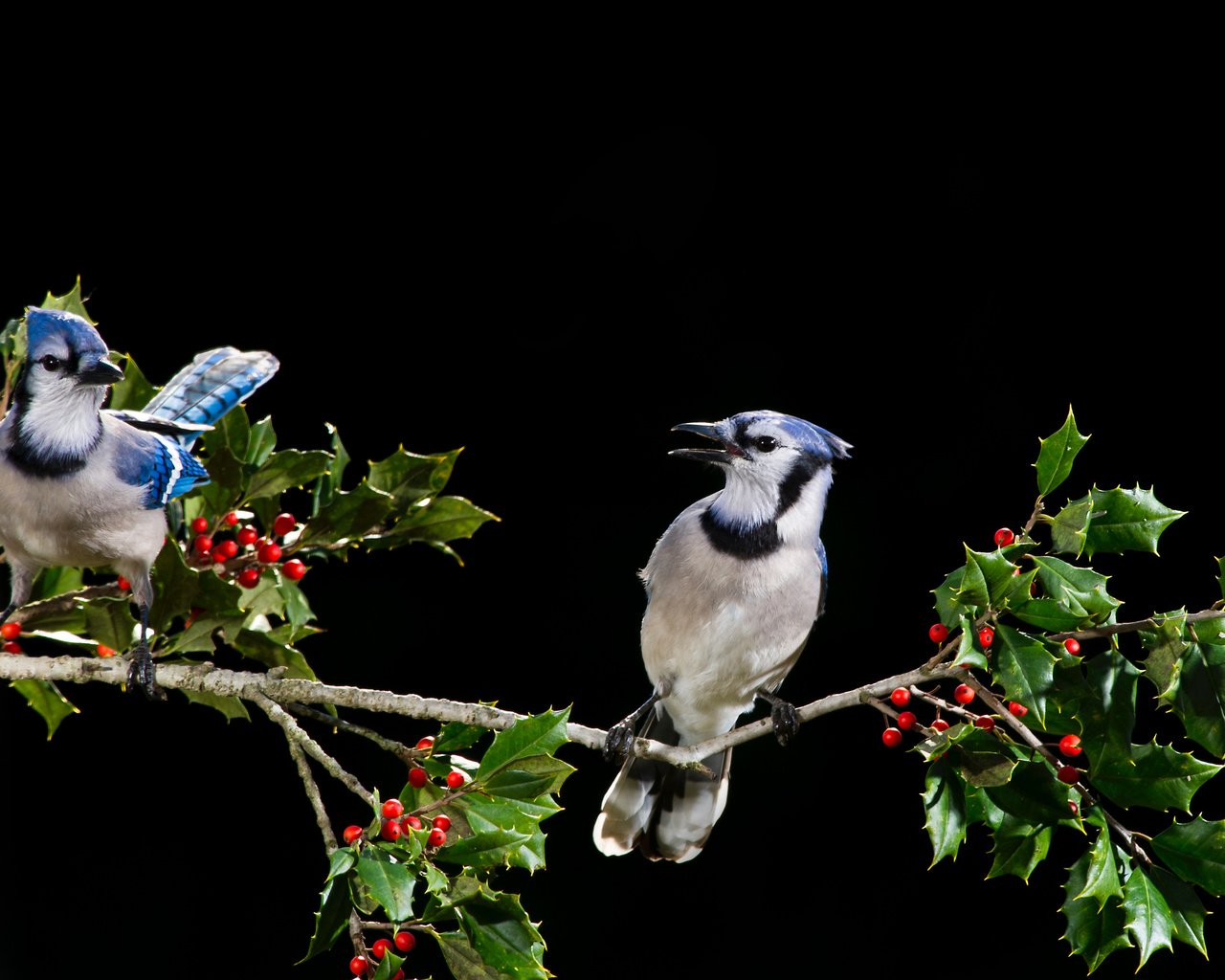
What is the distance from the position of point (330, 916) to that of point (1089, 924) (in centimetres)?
101

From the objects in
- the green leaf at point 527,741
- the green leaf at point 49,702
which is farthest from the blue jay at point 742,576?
the green leaf at point 49,702

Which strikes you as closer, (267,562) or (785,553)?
(785,553)

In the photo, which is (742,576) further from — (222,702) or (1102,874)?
(222,702)

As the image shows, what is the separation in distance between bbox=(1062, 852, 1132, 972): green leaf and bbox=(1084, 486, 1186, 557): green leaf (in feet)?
1.37

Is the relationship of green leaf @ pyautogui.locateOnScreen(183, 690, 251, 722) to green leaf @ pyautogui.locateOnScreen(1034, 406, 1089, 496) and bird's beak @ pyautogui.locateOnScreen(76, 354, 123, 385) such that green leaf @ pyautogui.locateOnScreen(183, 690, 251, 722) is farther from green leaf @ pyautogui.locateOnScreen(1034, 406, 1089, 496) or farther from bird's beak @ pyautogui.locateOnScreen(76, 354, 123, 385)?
green leaf @ pyautogui.locateOnScreen(1034, 406, 1089, 496)

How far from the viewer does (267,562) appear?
229cm

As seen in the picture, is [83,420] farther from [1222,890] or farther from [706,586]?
[1222,890]

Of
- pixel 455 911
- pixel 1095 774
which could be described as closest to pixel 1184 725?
pixel 1095 774

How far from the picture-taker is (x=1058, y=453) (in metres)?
1.66

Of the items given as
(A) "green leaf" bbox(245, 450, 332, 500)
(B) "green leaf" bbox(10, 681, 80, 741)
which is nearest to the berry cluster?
(A) "green leaf" bbox(245, 450, 332, 500)

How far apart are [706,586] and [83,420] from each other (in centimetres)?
99

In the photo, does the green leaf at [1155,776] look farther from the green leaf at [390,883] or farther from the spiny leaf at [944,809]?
the green leaf at [390,883]

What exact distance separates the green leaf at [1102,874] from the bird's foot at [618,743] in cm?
66

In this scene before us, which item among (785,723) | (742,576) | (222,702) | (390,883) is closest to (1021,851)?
(785,723)
